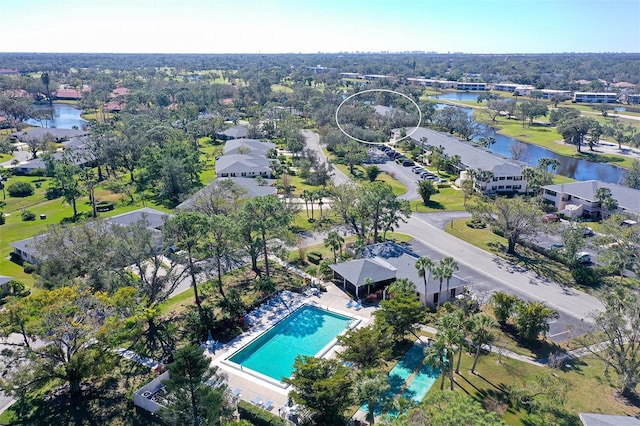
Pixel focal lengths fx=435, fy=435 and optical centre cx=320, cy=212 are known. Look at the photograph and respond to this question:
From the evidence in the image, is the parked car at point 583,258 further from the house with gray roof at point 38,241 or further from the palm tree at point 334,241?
the house with gray roof at point 38,241

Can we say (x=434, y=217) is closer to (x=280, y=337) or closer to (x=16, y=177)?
(x=280, y=337)

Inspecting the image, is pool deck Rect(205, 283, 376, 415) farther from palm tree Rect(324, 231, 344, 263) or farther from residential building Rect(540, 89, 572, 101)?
residential building Rect(540, 89, 572, 101)

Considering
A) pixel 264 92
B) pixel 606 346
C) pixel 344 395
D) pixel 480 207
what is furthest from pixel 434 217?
pixel 264 92

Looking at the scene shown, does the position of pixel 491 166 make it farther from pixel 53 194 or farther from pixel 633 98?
pixel 633 98

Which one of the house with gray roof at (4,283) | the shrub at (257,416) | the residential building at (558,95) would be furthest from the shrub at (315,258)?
the residential building at (558,95)

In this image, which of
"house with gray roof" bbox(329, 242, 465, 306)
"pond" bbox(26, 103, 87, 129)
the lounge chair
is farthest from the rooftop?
"pond" bbox(26, 103, 87, 129)
